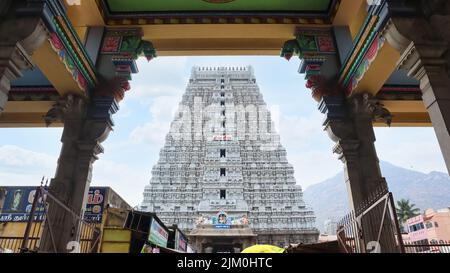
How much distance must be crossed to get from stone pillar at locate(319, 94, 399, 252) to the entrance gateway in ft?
0.07

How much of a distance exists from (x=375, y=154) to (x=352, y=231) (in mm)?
1757

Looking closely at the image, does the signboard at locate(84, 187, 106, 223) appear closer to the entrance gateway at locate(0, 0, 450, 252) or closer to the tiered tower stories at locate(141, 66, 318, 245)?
the entrance gateway at locate(0, 0, 450, 252)

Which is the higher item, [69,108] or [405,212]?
[405,212]

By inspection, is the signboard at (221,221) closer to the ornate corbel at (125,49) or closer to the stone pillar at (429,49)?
the ornate corbel at (125,49)

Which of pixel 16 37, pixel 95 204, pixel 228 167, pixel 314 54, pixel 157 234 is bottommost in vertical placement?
pixel 157 234

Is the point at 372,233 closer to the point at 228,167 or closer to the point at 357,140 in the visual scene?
the point at 357,140

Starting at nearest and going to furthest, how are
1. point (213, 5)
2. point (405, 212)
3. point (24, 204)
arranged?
1. point (213, 5)
2. point (24, 204)
3. point (405, 212)

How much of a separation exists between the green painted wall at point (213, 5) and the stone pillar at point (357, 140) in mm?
2780

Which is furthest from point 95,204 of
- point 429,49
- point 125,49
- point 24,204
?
point 429,49

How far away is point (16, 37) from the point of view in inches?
166

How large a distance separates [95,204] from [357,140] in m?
12.4

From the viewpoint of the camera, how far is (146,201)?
41750mm

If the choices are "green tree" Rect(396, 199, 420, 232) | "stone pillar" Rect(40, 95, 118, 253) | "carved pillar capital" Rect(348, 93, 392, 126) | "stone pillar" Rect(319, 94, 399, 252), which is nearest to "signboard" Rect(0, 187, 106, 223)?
"stone pillar" Rect(40, 95, 118, 253)
